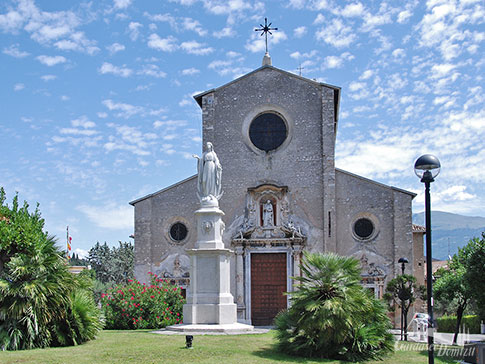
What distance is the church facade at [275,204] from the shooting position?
22.6m

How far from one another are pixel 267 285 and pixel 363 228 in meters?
4.86

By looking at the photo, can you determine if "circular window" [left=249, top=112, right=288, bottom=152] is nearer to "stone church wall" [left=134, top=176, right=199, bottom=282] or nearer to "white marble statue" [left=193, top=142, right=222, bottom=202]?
"stone church wall" [left=134, top=176, right=199, bottom=282]

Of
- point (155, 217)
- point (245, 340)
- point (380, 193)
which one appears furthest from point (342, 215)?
point (245, 340)

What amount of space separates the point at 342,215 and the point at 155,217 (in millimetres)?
8525

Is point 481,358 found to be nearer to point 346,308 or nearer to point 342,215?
point 346,308

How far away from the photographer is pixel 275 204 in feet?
77.5

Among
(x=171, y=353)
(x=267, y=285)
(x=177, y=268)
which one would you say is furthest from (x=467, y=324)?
(x=171, y=353)

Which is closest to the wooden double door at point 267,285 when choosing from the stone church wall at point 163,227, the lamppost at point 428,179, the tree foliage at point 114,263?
the stone church wall at point 163,227

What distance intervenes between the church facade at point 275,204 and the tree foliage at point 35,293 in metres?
11.8

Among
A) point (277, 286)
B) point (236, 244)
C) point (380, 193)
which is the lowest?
point (277, 286)

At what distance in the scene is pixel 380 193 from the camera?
2267 cm

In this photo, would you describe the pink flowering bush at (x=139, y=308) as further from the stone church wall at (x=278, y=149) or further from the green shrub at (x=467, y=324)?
the green shrub at (x=467, y=324)

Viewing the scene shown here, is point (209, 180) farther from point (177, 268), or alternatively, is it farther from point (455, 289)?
point (177, 268)

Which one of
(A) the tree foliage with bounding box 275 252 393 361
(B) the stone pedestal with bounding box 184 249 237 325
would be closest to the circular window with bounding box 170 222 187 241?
(B) the stone pedestal with bounding box 184 249 237 325
